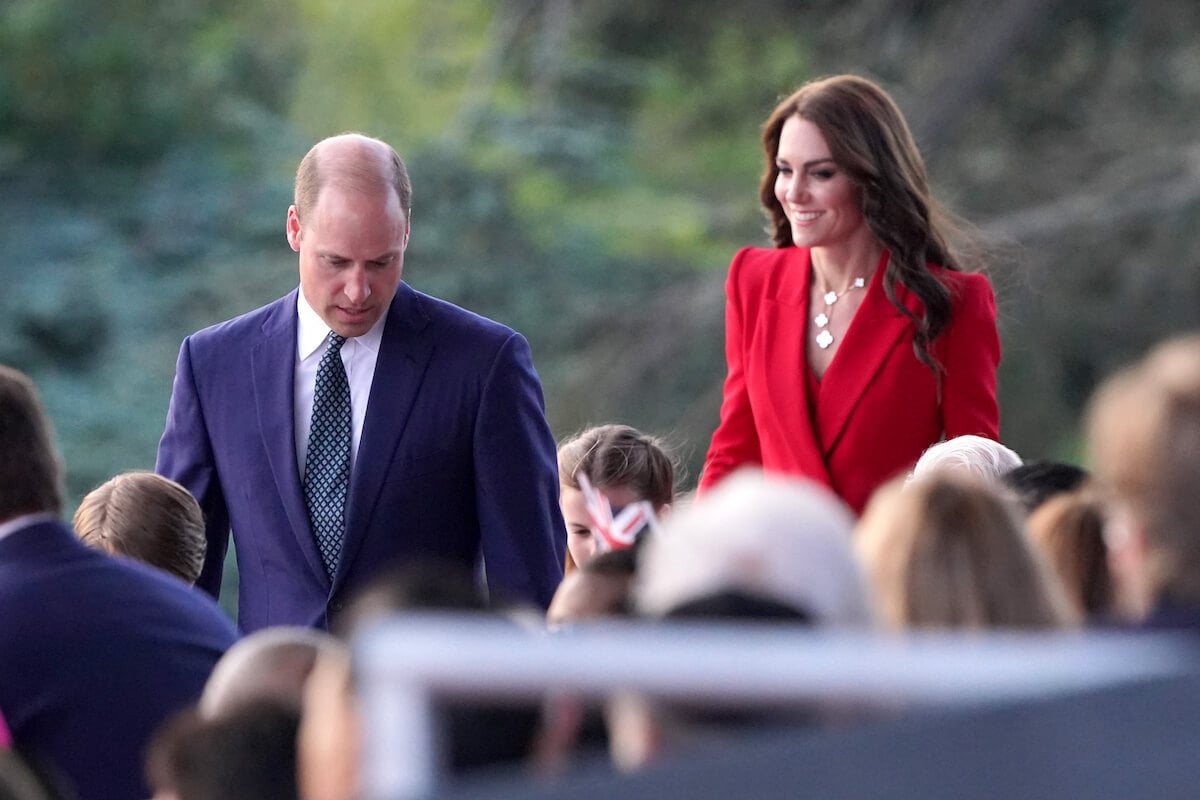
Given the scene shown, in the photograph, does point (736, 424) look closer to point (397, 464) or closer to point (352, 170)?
point (397, 464)

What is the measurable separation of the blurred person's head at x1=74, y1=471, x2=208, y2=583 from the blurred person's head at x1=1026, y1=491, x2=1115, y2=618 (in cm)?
189

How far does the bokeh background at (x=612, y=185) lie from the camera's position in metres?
12.6

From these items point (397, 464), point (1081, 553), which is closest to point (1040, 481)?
point (1081, 553)

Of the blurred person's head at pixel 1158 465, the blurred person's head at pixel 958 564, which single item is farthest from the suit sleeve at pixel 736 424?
the blurred person's head at pixel 1158 465

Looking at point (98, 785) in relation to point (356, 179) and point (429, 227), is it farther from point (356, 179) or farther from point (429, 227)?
point (429, 227)

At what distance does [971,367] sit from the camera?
4.49 meters

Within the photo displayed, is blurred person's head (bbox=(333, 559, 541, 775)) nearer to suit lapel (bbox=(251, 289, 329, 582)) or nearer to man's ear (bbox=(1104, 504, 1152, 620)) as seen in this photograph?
man's ear (bbox=(1104, 504, 1152, 620))

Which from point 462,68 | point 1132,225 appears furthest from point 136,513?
point 462,68

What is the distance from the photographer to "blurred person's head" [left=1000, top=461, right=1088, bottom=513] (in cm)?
357

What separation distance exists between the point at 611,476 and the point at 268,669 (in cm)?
195

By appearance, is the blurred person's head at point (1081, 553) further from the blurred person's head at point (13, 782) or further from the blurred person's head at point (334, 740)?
the blurred person's head at point (13, 782)

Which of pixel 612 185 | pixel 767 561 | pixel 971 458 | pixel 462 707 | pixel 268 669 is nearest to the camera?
pixel 462 707

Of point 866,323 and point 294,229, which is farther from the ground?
point 294,229

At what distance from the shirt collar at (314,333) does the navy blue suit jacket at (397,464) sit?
17mm
